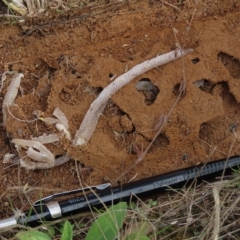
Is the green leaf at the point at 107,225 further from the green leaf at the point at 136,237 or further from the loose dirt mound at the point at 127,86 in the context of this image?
the loose dirt mound at the point at 127,86

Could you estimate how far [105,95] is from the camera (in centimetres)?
220

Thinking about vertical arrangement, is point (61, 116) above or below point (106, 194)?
above

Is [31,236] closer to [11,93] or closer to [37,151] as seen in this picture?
[37,151]

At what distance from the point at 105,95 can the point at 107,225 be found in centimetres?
53

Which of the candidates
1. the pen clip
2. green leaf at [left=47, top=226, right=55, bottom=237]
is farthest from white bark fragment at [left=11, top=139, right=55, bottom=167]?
green leaf at [left=47, top=226, right=55, bottom=237]

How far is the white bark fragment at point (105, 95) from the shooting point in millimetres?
2176

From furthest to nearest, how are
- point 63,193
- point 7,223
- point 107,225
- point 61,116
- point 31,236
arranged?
1. point 61,116
2. point 63,193
3. point 7,223
4. point 107,225
5. point 31,236

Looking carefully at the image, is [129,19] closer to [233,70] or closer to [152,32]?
[152,32]

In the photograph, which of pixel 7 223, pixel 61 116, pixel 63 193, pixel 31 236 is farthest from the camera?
pixel 61 116

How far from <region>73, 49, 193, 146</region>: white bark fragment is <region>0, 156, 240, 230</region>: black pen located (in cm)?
18

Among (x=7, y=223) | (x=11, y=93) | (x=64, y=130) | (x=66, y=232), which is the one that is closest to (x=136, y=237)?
(x=66, y=232)

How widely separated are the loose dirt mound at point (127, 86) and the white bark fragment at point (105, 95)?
0.02 meters

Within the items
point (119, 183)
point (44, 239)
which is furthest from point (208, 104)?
point (44, 239)

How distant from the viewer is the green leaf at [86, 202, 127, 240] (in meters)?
1.79
